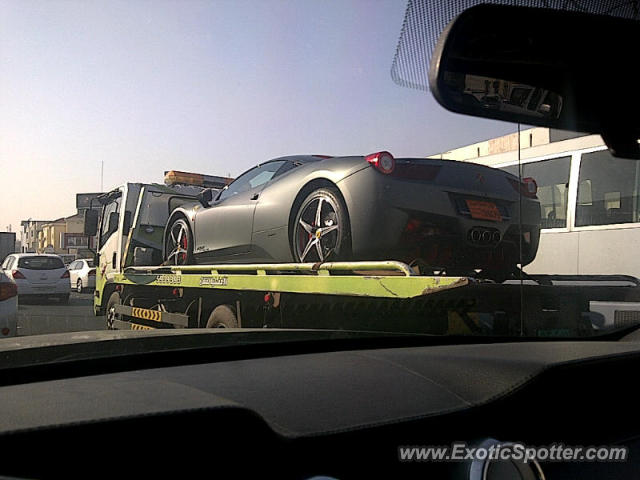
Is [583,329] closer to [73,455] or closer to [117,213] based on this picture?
[73,455]

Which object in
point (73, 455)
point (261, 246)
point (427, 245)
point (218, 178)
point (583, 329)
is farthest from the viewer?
point (218, 178)

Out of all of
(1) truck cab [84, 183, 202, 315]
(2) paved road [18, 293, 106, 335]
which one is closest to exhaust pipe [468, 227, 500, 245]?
(2) paved road [18, 293, 106, 335]

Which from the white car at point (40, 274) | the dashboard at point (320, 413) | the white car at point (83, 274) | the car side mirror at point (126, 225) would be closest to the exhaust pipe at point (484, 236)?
the dashboard at point (320, 413)

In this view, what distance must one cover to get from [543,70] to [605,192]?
1557mm

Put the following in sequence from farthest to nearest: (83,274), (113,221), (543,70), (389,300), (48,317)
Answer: (83,274) → (113,221) → (48,317) → (389,300) → (543,70)

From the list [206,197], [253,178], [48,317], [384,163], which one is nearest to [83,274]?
[206,197]

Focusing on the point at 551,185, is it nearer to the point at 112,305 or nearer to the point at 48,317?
the point at 48,317

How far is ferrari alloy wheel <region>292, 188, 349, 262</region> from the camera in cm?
381

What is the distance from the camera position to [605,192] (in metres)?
3.02

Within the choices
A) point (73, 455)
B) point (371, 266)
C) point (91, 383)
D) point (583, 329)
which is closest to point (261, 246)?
point (371, 266)

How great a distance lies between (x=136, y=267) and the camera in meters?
6.74

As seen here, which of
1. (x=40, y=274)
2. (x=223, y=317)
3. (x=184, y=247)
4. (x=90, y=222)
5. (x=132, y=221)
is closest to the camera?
(x=223, y=317)

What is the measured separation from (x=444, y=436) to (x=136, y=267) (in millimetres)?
5590

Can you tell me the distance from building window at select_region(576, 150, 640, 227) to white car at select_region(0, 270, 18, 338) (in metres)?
3.10
